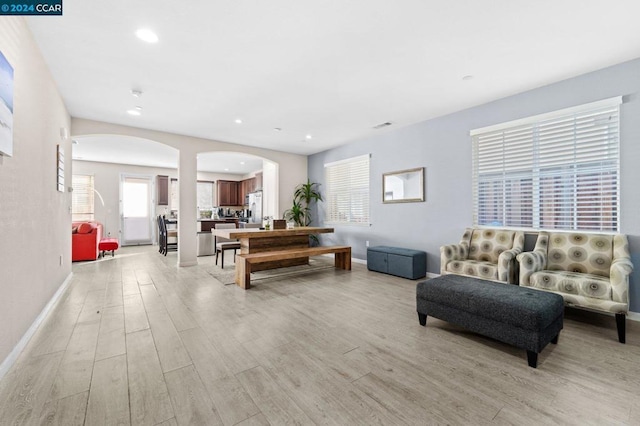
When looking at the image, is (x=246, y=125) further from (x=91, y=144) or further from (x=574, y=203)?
(x=574, y=203)

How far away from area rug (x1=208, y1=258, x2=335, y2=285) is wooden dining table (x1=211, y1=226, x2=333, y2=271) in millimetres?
135

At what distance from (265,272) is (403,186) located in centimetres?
303

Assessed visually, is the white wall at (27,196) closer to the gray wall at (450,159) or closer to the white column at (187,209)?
the white column at (187,209)

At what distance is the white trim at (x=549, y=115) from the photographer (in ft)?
9.86

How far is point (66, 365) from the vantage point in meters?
1.98

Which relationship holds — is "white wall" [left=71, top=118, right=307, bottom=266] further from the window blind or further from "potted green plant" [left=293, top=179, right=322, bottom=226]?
the window blind

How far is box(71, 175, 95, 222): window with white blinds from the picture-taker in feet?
26.9

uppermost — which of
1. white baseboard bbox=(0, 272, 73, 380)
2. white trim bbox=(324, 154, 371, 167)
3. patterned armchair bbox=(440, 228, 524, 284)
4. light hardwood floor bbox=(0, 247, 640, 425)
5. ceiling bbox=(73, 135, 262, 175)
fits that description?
ceiling bbox=(73, 135, 262, 175)

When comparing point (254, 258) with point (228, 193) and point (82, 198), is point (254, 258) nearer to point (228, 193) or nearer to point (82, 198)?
point (228, 193)

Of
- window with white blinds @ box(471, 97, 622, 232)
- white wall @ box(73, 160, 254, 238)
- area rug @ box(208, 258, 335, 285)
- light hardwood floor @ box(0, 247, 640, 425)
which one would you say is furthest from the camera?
white wall @ box(73, 160, 254, 238)

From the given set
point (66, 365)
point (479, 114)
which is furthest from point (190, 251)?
point (479, 114)

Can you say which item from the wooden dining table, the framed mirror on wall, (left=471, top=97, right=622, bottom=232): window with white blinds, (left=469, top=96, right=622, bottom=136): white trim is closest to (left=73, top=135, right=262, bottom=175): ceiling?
the wooden dining table

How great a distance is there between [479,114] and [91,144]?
8.10m

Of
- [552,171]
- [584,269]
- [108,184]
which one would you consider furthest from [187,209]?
[584,269]
